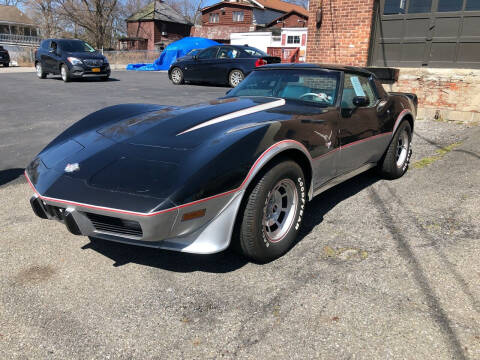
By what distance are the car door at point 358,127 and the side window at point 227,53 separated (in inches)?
392

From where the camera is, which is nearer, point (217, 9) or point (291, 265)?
point (291, 265)

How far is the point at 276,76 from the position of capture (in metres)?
4.08

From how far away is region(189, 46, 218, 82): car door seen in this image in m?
14.1

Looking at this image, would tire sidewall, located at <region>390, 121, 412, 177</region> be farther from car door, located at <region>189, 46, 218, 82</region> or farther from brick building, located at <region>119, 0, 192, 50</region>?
brick building, located at <region>119, 0, 192, 50</region>

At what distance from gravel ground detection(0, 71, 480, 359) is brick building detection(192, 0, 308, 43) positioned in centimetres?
4636

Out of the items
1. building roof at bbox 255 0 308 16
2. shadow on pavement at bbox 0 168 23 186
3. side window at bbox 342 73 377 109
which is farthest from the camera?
building roof at bbox 255 0 308 16

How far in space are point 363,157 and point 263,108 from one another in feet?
4.33

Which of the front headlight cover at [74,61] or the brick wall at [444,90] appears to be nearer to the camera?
the brick wall at [444,90]

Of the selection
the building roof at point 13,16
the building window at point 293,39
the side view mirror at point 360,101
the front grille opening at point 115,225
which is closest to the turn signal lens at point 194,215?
the front grille opening at point 115,225

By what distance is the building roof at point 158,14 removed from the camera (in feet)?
172

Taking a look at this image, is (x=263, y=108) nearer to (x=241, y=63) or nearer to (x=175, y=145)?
(x=175, y=145)

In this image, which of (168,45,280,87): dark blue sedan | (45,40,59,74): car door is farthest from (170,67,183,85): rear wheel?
(45,40,59,74): car door

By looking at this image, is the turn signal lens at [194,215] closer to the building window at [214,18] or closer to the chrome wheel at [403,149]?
the chrome wheel at [403,149]

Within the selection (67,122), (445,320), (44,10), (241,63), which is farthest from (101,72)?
(44,10)
